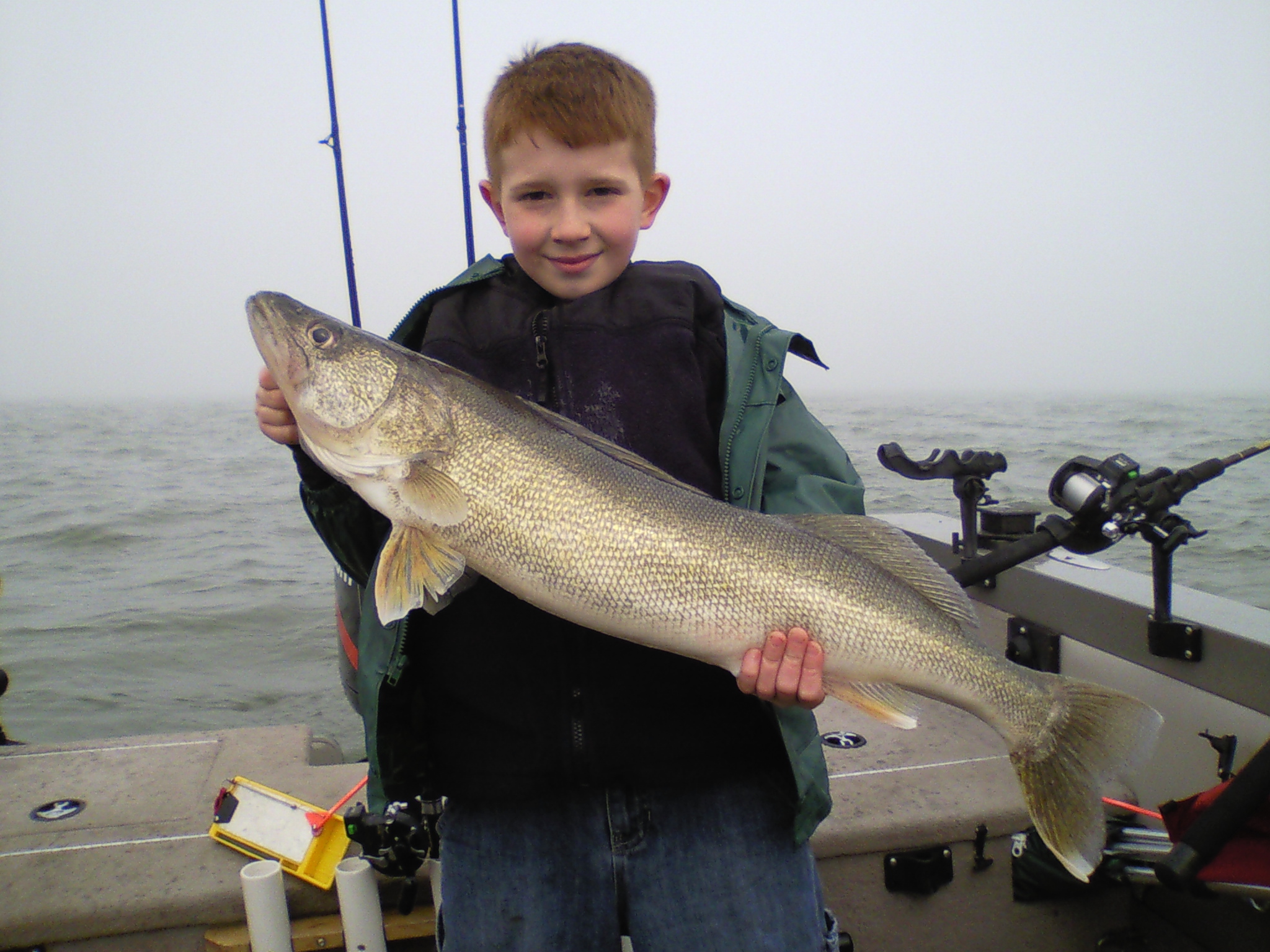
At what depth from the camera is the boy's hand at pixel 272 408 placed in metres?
1.76

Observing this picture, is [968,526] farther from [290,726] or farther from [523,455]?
[290,726]

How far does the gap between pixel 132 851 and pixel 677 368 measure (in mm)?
2109

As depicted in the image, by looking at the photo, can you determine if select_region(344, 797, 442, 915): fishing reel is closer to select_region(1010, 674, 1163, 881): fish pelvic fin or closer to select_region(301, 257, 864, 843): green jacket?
select_region(301, 257, 864, 843): green jacket

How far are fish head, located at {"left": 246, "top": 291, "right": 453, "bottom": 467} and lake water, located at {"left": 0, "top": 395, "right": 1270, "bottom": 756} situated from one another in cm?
492

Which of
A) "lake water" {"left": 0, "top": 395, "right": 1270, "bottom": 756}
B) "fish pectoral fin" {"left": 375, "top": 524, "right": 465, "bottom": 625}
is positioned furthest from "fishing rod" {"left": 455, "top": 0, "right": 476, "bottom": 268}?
"lake water" {"left": 0, "top": 395, "right": 1270, "bottom": 756}

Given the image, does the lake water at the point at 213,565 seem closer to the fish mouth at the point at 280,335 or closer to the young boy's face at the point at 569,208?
the fish mouth at the point at 280,335

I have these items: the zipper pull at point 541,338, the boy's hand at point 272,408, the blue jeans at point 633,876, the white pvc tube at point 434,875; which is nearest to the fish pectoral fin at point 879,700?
the blue jeans at point 633,876

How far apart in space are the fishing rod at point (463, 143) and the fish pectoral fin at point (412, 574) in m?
2.06

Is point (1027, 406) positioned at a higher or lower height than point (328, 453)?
lower

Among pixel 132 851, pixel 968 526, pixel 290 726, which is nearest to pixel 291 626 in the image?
pixel 290 726

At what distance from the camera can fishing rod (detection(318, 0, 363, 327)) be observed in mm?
3096

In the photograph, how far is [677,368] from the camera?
1.77 meters

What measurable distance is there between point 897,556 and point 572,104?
3.95 ft

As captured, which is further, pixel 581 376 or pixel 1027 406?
pixel 1027 406
